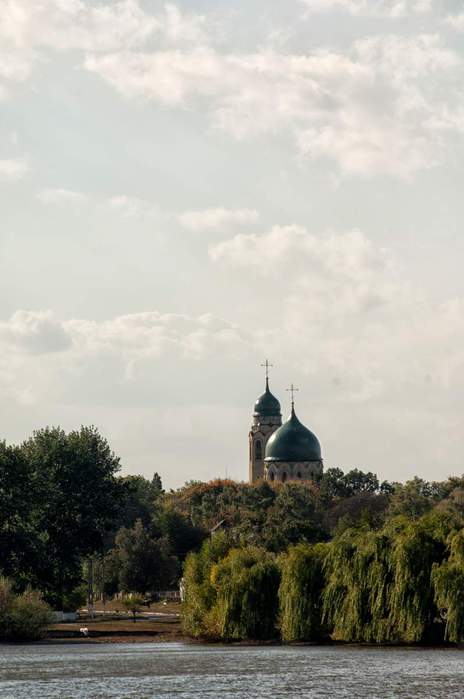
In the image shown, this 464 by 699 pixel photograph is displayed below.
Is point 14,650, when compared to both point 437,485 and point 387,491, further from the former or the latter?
point 387,491

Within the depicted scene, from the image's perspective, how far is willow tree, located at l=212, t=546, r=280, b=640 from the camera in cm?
8012

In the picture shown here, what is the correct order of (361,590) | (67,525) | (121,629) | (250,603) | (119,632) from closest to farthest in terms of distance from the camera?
1. (361,590)
2. (250,603)
3. (119,632)
4. (121,629)
5. (67,525)

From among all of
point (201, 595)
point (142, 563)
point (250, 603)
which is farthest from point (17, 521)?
point (250, 603)

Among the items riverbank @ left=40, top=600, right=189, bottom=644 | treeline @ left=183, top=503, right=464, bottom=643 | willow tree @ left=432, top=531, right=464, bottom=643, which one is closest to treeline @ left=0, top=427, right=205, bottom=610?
riverbank @ left=40, top=600, right=189, bottom=644

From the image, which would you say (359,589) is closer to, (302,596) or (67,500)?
(302,596)

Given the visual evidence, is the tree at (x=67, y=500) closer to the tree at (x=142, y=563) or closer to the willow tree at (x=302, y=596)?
the tree at (x=142, y=563)

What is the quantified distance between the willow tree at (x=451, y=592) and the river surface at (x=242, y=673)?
46.3 inches

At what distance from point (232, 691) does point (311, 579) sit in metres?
23.6

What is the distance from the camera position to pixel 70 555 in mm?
122062

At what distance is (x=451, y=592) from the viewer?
229ft

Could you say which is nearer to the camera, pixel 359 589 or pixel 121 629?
pixel 359 589

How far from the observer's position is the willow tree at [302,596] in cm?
7725

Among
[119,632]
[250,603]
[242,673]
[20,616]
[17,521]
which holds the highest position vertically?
[17,521]

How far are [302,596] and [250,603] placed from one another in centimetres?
403
